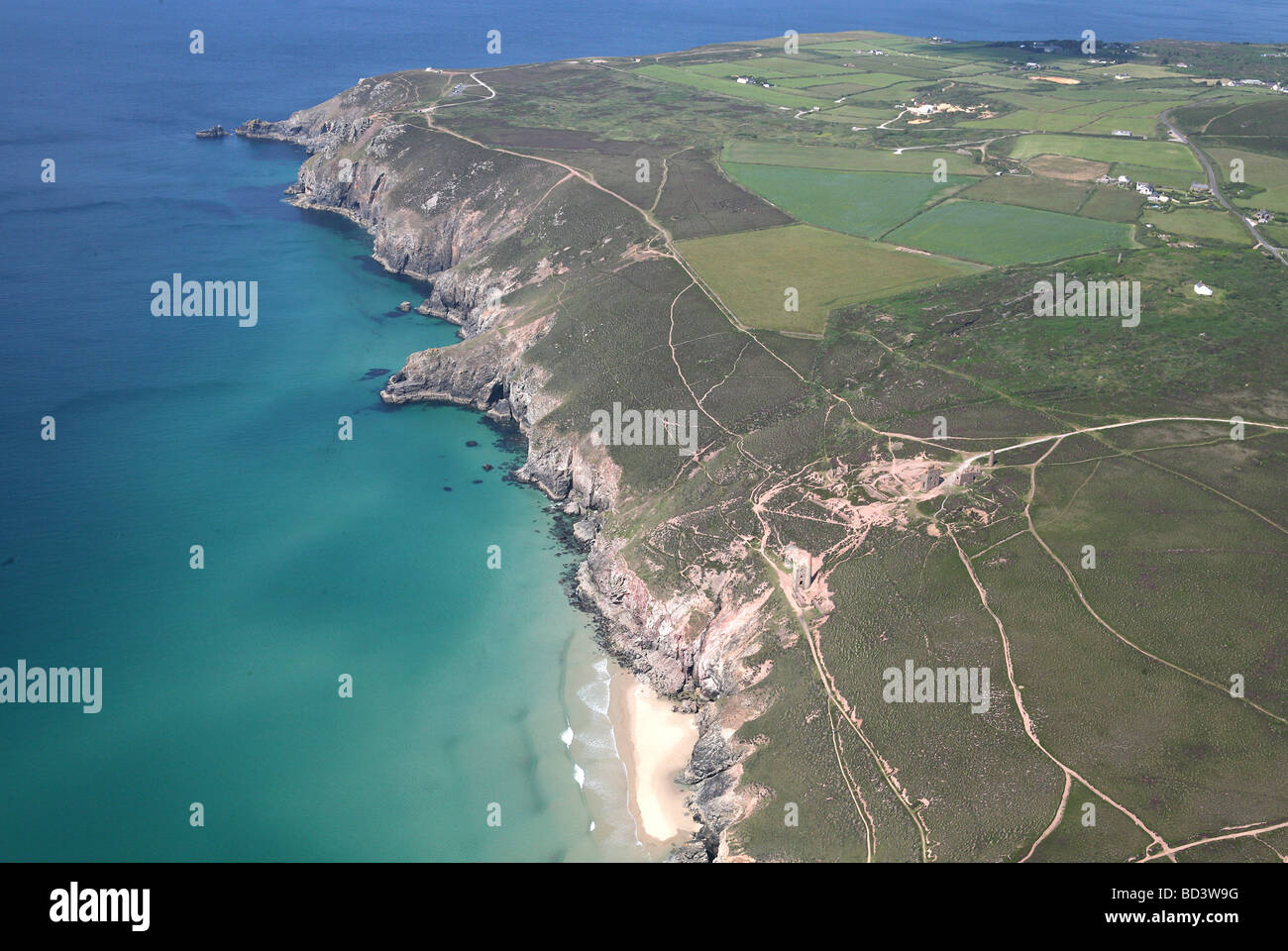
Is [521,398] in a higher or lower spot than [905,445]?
higher

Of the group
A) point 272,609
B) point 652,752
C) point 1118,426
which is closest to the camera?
point 652,752

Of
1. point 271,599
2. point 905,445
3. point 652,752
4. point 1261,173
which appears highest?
point 1261,173

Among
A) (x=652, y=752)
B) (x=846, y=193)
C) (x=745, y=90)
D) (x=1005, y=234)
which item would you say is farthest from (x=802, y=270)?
(x=745, y=90)

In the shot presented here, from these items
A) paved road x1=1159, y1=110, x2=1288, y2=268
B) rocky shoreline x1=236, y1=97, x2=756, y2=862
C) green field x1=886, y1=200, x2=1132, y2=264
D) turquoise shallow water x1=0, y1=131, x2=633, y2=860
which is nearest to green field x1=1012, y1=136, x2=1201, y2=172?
paved road x1=1159, y1=110, x2=1288, y2=268

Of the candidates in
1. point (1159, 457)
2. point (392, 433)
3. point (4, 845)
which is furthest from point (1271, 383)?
point (4, 845)

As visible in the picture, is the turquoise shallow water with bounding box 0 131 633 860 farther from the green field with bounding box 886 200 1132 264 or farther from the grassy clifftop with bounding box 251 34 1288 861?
the green field with bounding box 886 200 1132 264

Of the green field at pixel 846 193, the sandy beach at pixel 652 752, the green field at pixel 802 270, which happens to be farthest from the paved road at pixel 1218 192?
the sandy beach at pixel 652 752

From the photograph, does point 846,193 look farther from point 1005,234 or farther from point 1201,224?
point 1201,224
